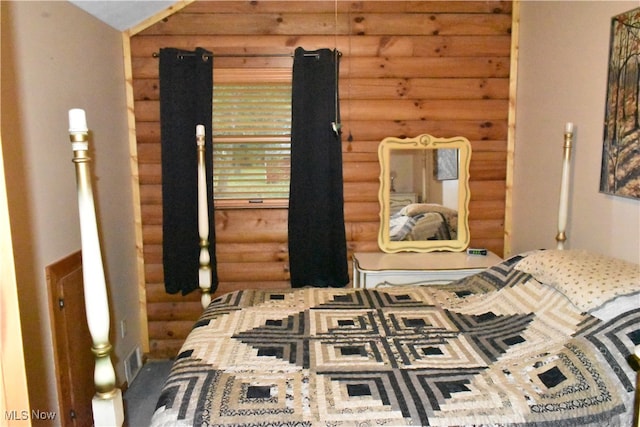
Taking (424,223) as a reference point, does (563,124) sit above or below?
above

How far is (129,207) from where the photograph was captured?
3.04 m

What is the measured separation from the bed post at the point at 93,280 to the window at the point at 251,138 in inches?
73.8

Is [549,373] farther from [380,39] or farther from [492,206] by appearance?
[380,39]

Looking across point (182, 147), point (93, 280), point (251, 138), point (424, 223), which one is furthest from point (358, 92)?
point (93, 280)

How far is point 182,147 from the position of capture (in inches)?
117

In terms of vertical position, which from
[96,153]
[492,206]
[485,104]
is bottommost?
[492,206]

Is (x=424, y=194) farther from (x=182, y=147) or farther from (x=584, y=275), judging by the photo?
(x=182, y=147)

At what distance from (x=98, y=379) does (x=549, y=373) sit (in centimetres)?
134

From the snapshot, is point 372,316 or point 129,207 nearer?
point 372,316

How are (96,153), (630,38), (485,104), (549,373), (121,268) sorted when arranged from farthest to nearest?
(485,104) → (121,268) → (96,153) → (630,38) → (549,373)

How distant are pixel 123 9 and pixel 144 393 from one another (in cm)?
226

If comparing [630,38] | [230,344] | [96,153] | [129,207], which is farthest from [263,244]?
A: [630,38]

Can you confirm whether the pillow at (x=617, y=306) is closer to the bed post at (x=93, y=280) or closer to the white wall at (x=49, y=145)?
the bed post at (x=93, y=280)

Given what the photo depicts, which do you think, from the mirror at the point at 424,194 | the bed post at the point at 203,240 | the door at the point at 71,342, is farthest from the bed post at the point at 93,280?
the mirror at the point at 424,194
